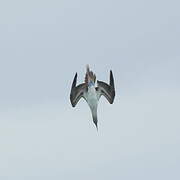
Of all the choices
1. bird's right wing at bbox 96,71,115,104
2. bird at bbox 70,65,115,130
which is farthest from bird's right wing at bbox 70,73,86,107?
bird's right wing at bbox 96,71,115,104

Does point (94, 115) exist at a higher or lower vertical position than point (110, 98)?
lower

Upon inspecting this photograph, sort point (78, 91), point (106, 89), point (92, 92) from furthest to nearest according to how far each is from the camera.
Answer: point (106, 89), point (78, 91), point (92, 92)

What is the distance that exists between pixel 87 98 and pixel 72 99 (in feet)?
16.3

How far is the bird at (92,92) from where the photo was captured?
77.6m

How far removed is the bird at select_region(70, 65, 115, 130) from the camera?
77562mm

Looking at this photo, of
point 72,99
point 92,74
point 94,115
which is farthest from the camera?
point 72,99

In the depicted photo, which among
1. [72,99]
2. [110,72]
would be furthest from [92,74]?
[72,99]

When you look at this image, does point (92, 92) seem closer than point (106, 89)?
Yes

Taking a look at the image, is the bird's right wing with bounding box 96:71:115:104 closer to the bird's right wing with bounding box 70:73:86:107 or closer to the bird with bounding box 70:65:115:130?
the bird with bounding box 70:65:115:130

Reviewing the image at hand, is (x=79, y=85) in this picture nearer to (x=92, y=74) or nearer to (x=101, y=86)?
(x=101, y=86)

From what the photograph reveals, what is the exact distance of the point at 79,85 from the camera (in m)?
82.6

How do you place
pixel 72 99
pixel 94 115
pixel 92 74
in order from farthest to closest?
pixel 72 99
pixel 94 115
pixel 92 74

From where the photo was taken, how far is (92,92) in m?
79.7

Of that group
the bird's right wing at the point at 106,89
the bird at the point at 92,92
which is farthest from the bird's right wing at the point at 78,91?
the bird's right wing at the point at 106,89
